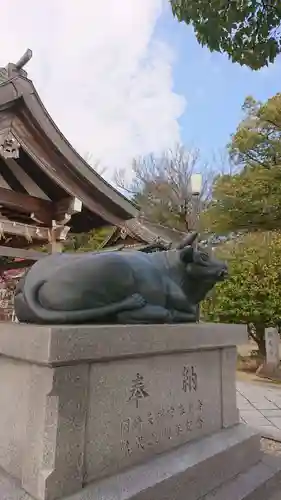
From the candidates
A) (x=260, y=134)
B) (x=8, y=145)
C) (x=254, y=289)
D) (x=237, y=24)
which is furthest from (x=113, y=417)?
(x=260, y=134)

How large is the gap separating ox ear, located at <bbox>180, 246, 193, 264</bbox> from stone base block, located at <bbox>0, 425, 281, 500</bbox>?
1.11m

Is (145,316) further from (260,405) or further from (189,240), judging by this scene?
(260,405)

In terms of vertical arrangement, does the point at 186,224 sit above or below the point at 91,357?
above

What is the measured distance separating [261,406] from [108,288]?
4.21 meters

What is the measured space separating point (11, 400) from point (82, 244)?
1318cm

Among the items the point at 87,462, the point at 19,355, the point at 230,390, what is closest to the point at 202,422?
the point at 230,390

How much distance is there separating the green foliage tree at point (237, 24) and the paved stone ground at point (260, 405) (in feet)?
12.4

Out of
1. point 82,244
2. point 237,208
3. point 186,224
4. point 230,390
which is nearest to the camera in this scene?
point 230,390

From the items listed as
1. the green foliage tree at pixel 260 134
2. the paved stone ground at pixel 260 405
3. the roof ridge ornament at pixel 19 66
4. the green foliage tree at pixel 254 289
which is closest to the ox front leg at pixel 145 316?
the paved stone ground at pixel 260 405

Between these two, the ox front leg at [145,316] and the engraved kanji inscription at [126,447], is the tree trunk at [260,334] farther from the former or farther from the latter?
the engraved kanji inscription at [126,447]

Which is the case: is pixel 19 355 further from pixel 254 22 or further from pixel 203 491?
pixel 254 22

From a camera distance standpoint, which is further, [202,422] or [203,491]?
[202,422]

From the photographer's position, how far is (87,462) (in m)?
1.64

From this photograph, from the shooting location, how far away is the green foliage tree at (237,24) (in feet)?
10.1
